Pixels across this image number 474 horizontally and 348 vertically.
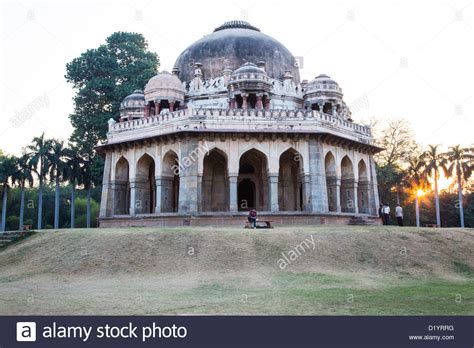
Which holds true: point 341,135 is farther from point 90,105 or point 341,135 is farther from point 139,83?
point 90,105

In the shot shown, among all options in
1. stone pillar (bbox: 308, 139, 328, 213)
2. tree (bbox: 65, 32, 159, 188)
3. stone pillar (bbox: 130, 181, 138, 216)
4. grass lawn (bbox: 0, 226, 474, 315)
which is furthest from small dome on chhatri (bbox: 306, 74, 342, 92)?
tree (bbox: 65, 32, 159, 188)

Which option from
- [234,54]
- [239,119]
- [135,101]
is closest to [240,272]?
[239,119]

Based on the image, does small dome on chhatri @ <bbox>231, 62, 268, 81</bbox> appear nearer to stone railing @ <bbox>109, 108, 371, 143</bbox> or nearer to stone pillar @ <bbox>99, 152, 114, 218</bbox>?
stone railing @ <bbox>109, 108, 371, 143</bbox>

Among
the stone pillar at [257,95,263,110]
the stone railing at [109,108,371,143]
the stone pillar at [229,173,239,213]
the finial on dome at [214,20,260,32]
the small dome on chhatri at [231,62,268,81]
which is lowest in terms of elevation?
the stone pillar at [229,173,239,213]

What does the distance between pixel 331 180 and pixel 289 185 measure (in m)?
2.41

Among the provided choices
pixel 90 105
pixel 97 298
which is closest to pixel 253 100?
pixel 90 105

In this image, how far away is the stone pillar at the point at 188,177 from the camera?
23.9 meters

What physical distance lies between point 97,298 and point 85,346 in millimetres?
3545

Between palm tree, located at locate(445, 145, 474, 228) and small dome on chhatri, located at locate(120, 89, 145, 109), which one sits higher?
small dome on chhatri, located at locate(120, 89, 145, 109)

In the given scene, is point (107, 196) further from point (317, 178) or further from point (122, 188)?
point (317, 178)

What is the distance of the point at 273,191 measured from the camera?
24781mm

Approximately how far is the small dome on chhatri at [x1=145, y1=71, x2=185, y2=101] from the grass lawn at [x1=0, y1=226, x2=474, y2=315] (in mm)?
11819

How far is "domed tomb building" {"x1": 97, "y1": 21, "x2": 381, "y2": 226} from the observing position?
2478 cm

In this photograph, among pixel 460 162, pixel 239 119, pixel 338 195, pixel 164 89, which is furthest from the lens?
pixel 460 162
